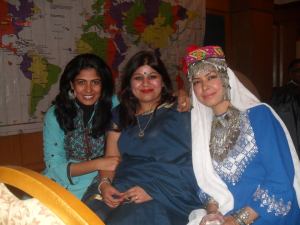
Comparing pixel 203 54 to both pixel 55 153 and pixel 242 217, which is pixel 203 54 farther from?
pixel 55 153

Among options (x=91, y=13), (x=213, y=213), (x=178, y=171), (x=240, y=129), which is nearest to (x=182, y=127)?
(x=178, y=171)

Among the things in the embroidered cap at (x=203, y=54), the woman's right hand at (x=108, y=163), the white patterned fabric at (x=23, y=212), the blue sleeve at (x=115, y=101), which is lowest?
the woman's right hand at (x=108, y=163)

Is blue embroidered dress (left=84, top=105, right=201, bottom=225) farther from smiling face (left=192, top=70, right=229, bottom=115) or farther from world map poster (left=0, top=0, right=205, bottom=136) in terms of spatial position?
world map poster (left=0, top=0, right=205, bottom=136)

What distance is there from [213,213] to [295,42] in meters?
4.46

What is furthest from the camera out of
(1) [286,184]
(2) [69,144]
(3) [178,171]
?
(2) [69,144]

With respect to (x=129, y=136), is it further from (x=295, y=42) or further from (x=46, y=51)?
(x=295, y=42)

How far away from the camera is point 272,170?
4.78ft

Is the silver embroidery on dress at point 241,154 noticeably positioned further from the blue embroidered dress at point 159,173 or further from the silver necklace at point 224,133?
the blue embroidered dress at point 159,173

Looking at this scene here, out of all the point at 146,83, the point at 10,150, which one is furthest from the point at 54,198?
the point at 10,150

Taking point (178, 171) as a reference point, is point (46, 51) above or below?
above

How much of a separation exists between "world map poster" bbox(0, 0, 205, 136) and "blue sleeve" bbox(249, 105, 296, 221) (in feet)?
6.04

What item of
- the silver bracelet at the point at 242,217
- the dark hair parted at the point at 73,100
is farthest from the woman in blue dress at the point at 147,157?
the silver bracelet at the point at 242,217

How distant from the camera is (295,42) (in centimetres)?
521

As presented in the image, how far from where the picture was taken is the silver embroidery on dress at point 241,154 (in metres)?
1.53
